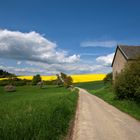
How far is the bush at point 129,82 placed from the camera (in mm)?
25164

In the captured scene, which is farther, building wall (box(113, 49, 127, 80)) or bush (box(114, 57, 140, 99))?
building wall (box(113, 49, 127, 80))

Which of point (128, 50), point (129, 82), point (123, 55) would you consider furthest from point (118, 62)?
point (129, 82)

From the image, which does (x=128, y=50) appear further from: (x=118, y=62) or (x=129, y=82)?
(x=129, y=82)

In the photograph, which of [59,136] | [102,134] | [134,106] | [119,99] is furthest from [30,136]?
[119,99]

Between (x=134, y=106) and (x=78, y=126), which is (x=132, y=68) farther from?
(x=78, y=126)

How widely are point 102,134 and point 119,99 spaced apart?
18.2 m

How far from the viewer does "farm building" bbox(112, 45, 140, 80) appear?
46800mm

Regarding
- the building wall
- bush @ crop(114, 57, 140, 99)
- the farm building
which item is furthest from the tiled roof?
bush @ crop(114, 57, 140, 99)

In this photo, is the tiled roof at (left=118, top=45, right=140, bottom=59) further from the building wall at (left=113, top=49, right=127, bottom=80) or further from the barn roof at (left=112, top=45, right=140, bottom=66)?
the building wall at (left=113, top=49, right=127, bottom=80)

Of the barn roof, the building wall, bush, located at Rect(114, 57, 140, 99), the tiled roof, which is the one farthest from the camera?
the building wall

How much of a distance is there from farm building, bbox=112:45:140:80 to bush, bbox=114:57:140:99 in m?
18.2

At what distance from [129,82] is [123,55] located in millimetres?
23085

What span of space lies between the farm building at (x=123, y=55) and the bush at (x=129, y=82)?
59.7 ft

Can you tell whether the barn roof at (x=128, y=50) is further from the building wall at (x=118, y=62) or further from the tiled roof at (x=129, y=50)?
the building wall at (x=118, y=62)
